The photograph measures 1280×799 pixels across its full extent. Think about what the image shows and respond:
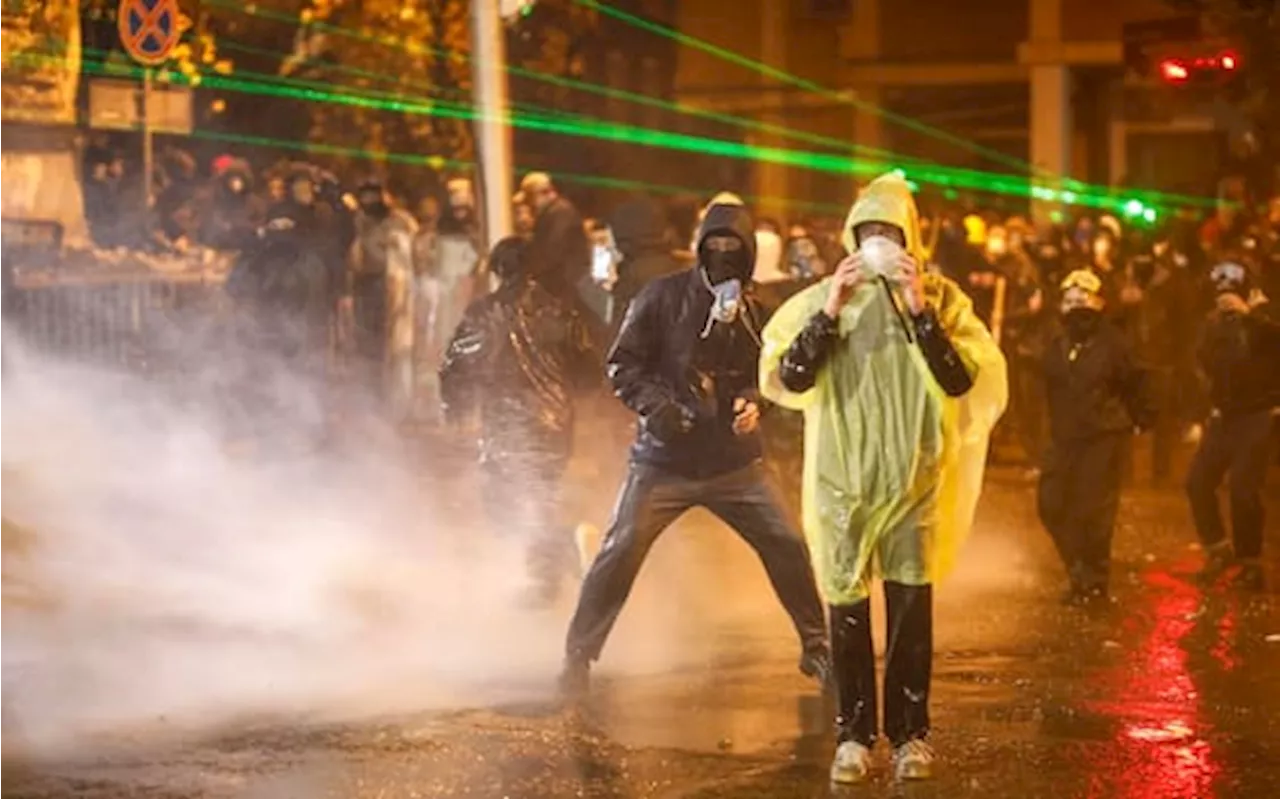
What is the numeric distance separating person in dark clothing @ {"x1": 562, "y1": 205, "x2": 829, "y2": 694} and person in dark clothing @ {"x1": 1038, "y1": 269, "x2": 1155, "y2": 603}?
9.85 ft

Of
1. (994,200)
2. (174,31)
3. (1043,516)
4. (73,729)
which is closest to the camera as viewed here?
(73,729)

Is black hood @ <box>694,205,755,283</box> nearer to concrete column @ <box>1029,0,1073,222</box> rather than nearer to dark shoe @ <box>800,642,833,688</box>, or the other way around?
dark shoe @ <box>800,642,833,688</box>

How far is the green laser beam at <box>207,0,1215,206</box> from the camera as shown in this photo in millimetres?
26625

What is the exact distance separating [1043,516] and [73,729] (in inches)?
206

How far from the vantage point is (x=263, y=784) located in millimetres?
7891

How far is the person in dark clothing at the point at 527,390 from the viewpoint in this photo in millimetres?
11312

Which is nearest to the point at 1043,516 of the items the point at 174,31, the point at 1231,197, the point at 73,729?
the point at 73,729

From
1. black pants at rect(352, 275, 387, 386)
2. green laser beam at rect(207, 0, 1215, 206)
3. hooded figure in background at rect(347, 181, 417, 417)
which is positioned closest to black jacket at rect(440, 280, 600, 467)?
black pants at rect(352, 275, 387, 386)

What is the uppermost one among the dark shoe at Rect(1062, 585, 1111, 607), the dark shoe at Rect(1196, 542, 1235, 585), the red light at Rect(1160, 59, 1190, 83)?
the red light at Rect(1160, 59, 1190, 83)

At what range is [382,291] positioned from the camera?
797 inches

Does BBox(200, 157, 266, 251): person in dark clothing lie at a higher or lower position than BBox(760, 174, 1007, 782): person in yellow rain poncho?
higher

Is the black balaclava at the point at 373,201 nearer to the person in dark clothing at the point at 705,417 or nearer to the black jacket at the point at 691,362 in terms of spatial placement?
the person in dark clothing at the point at 705,417

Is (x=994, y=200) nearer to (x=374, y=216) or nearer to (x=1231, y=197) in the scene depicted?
(x=1231, y=197)

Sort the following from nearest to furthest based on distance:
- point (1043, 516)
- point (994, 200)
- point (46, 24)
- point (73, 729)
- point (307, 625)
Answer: point (73, 729) → point (307, 625) → point (1043, 516) → point (46, 24) → point (994, 200)
